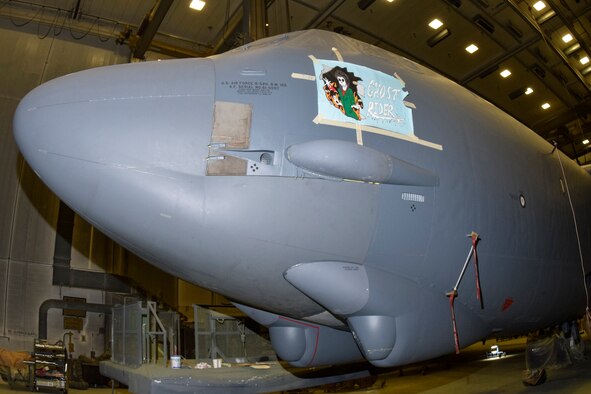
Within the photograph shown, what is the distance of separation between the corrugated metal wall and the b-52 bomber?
987 centimetres

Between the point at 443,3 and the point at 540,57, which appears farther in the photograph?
the point at 540,57

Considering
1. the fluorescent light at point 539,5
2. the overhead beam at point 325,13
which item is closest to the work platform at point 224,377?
the overhead beam at point 325,13

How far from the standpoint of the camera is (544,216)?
5543mm

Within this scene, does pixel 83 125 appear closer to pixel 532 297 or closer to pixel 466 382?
pixel 532 297

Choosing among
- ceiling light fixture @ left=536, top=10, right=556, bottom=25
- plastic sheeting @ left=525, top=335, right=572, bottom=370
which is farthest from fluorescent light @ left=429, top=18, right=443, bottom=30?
plastic sheeting @ left=525, top=335, right=572, bottom=370

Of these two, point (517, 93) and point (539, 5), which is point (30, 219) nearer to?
point (539, 5)

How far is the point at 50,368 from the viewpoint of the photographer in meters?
10.2

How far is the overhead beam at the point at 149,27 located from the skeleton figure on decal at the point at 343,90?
8691 mm

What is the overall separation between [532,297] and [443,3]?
393 inches

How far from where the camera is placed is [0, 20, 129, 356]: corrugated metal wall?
40.0 feet

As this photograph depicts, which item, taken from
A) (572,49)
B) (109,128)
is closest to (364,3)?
(572,49)

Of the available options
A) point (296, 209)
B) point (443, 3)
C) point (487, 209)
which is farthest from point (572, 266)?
point (443, 3)

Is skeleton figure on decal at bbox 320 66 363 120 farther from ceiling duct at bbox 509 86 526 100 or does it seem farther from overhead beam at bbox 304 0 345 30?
ceiling duct at bbox 509 86 526 100

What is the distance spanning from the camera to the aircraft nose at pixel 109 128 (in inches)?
134
